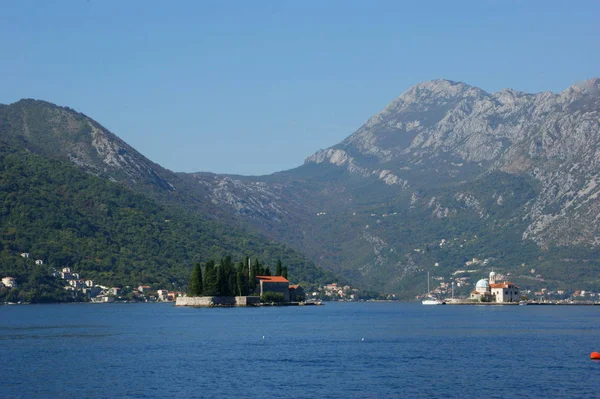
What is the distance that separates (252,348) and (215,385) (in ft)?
99.5

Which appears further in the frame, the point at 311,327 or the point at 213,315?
the point at 213,315

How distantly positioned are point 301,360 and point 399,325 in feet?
215

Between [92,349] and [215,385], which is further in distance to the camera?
[92,349]

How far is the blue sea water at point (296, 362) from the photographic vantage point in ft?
240

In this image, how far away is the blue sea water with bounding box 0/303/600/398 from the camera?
73.1 m

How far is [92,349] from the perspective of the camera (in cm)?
10594

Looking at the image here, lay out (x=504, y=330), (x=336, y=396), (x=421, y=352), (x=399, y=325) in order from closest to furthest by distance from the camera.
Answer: (x=336, y=396) → (x=421, y=352) → (x=504, y=330) → (x=399, y=325)

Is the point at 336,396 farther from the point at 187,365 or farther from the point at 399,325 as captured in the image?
the point at 399,325

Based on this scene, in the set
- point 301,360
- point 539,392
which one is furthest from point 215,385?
point 539,392

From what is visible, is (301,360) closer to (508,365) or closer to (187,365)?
(187,365)

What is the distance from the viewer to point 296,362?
91438 mm

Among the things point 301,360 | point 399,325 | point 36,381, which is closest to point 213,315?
point 399,325

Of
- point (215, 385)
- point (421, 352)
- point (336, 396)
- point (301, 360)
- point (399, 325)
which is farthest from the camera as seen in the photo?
point (399, 325)

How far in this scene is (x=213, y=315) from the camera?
180 m
